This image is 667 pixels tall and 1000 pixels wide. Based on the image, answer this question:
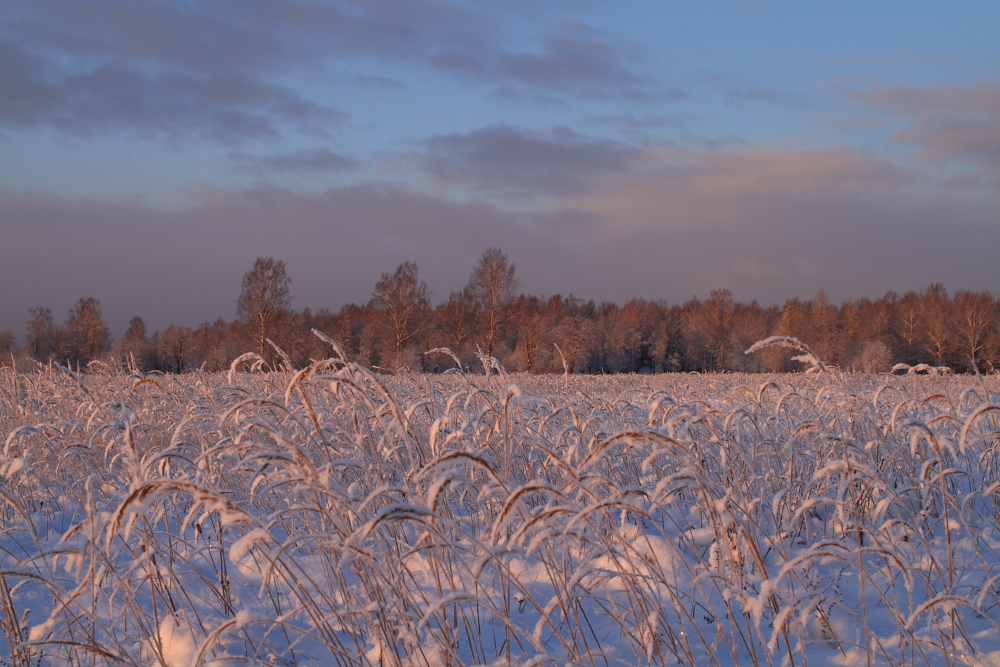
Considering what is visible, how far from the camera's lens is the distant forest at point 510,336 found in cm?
4081

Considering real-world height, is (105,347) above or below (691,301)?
below

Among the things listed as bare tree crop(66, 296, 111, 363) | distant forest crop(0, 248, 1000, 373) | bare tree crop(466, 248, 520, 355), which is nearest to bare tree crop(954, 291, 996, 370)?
distant forest crop(0, 248, 1000, 373)

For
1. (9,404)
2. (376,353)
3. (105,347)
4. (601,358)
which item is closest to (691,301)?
(601,358)

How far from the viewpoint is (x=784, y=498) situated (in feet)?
11.5

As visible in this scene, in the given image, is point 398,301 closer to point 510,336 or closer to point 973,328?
point 510,336

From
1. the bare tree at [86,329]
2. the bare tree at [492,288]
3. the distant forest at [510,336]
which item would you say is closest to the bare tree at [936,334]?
the distant forest at [510,336]

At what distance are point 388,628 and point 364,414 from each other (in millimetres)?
2349

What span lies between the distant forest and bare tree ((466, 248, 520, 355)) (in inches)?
3.0

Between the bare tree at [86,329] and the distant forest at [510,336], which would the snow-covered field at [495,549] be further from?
the bare tree at [86,329]

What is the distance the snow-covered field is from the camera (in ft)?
5.81

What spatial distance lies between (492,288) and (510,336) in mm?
27839

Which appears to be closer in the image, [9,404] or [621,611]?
[621,611]

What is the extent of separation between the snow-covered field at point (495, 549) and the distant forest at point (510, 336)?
27128 millimetres

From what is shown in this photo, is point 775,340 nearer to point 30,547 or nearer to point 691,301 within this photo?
point 30,547
